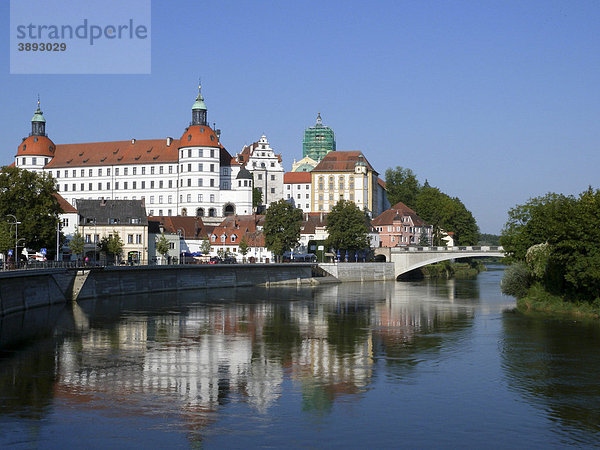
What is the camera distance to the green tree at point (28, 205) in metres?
74.8

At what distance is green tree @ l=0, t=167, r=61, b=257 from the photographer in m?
74.8

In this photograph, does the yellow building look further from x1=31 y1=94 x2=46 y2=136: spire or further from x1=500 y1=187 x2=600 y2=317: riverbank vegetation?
x1=500 y1=187 x2=600 y2=317: riverbank vegetation

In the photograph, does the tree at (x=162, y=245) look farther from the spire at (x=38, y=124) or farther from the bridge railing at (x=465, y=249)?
the spire at (x=38, y=124)

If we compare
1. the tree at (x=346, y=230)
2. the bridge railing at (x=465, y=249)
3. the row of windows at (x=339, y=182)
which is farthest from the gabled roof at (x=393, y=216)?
the tree at (x=346, y=230)

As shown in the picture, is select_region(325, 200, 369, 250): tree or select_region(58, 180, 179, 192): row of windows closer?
select_region(325, 200, 369, 250): tree

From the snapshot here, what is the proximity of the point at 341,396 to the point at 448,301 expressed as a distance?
47.3 m

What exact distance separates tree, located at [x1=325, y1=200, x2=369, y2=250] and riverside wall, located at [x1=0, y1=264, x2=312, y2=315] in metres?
13.4

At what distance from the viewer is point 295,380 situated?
34719 millimetres

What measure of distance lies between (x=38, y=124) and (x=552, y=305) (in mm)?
146904

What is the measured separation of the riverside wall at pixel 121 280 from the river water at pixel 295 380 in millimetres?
2414

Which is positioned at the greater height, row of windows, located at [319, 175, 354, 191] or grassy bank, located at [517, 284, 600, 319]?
row of windows, located at [319, 175, 354, 191]

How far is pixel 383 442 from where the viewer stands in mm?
25469

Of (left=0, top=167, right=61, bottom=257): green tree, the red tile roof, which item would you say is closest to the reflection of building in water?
(left=0, top=167, right=61, bottom=257): green tree

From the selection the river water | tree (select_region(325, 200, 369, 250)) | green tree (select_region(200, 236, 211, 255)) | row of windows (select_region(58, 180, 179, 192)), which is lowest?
the river water
